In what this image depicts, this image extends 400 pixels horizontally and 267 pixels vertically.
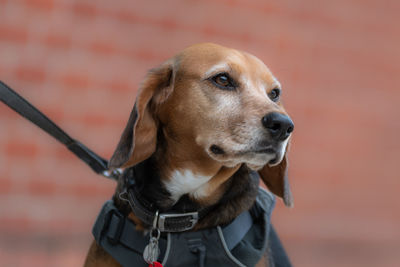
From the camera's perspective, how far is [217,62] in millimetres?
2521

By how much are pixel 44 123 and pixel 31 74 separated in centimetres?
236

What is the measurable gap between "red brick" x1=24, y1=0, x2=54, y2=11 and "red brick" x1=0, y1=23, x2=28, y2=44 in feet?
0.69

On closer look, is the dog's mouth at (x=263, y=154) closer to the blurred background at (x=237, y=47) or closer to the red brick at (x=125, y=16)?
the blurred background at (x=237, y=47)

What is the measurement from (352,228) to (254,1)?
2.81m

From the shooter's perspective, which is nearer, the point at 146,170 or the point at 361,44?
the point at 146,170

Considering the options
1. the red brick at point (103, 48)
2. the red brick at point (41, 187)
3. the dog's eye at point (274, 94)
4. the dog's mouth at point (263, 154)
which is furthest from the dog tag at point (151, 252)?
the red brick at point (103, 48)

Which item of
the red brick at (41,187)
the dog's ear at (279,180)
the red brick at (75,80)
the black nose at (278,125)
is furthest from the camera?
the red brick at (75,80)

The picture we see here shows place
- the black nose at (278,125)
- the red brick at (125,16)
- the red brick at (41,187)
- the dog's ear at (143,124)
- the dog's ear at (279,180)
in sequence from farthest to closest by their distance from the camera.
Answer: the red brick at (125,16), the red brick at (41,187), the dog's ear at (279,180), the dog's ear at (143,124), the black nose at (278,125)

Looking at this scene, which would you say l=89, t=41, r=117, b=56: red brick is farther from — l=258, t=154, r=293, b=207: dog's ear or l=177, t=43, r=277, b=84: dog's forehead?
l=258, t=154, r=293, b=207: dog's ear

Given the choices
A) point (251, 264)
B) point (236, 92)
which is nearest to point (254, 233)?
point (251, 264)

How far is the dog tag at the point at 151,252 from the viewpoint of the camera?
7.27 ft

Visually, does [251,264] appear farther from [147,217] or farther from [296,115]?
[296,115]

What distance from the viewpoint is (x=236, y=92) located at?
248 centimetres

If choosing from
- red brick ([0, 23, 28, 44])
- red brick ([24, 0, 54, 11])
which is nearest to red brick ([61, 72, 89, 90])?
red brick ([0, 23, 28, 44])
